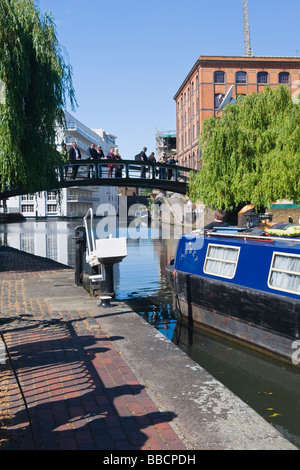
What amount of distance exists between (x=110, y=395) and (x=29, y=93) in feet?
41.5

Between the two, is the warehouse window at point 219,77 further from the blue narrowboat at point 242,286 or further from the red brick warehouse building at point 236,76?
the blue narrowboat at point 242,286

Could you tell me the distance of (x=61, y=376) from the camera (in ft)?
16.3

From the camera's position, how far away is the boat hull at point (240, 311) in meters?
7.29

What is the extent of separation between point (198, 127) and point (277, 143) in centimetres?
3366

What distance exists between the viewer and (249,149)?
24.4 meters

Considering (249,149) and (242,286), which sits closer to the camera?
(242,286)

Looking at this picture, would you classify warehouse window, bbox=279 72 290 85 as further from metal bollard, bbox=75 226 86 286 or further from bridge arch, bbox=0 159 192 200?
metal bollard, bbox=75 226 86 286

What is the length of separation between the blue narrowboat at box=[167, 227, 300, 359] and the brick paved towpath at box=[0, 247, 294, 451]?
2.05m

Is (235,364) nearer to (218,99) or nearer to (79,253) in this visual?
(79,253)

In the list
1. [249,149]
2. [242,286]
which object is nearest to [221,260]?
[242,286]

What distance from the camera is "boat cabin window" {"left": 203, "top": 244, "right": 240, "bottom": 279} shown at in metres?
9.09

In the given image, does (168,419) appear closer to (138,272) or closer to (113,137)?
(138,272)
